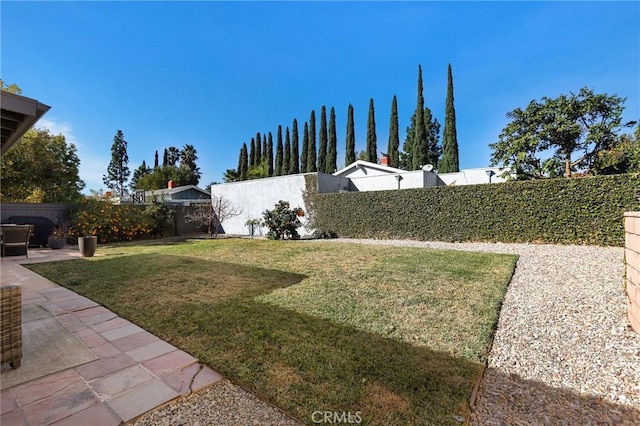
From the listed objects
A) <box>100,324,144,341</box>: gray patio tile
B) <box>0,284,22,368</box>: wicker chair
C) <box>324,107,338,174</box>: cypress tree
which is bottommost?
<box>100,324,144,341</box>: gray patio tile

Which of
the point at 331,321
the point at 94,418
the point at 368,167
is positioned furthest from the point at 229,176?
the point at 94,418

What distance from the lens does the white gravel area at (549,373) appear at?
2.05 m

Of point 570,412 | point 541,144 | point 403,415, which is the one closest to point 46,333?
→ point 403,415

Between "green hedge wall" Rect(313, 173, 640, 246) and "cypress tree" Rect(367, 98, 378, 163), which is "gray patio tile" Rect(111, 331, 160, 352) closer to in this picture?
"green hedge wall" Rect(313, 173, 640, 246)

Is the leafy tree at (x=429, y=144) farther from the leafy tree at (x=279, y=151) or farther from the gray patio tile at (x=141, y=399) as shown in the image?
the gray patio tile at (x=141, y=399)

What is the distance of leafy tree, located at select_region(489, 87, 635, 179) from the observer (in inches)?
537

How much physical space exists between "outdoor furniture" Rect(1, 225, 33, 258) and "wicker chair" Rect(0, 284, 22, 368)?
909 cm

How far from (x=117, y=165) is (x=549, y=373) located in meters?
63.5

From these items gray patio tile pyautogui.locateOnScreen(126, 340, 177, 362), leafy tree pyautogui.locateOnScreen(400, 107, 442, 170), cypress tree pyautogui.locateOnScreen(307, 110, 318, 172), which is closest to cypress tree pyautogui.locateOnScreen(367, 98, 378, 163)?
leafy tree pyautogui.locateOnScreen(400, 107, 442, 170)

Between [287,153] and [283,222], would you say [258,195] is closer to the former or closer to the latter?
[283,222]

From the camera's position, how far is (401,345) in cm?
311

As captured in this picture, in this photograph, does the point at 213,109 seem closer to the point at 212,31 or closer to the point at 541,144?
the point at 212,31

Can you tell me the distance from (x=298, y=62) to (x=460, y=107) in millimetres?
18518

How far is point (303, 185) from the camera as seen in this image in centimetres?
1614
